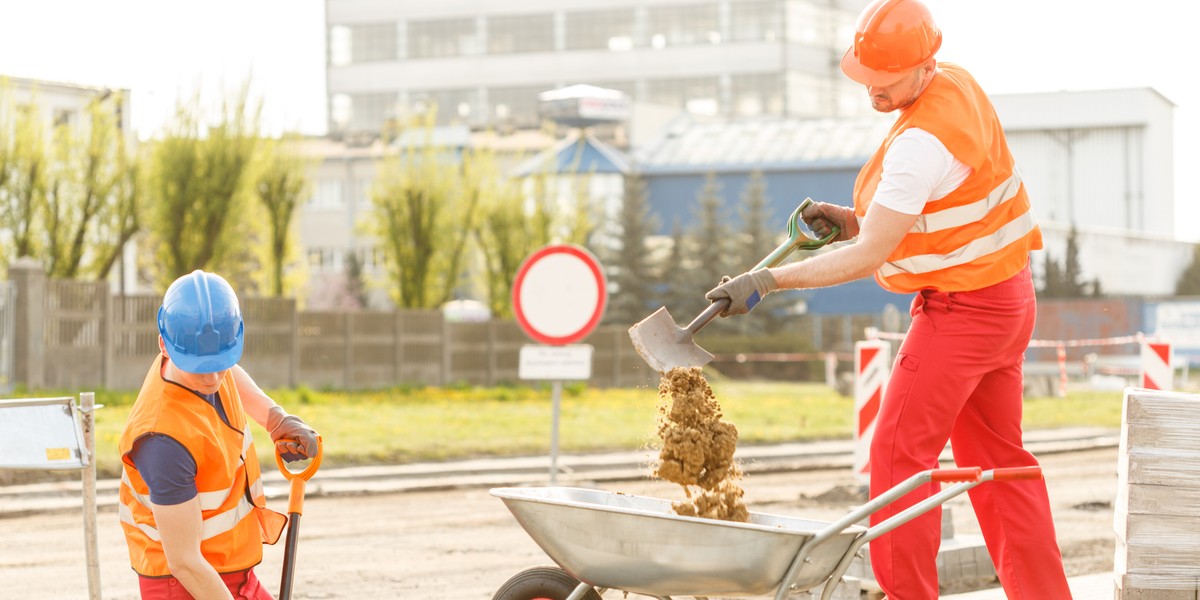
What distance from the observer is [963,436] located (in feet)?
17.1

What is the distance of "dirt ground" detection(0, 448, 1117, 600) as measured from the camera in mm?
8281

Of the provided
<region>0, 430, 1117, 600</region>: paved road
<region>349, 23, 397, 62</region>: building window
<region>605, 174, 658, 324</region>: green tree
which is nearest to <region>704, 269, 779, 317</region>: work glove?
<region>0, 430, 1117, 600</region>: paved road

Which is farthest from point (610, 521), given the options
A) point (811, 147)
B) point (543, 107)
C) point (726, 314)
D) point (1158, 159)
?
point (1158, 159)

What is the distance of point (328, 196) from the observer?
3152 inches

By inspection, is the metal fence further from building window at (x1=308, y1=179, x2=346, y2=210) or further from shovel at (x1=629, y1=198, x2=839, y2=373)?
building window at (x1=308, y1=179, x2=346, y2=210)

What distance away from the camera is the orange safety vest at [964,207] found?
4770 mm

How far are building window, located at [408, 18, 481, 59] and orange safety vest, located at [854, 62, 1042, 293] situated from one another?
9176cm

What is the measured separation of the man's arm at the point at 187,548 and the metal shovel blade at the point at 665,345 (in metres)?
1.31

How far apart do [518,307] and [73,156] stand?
20.7 meters

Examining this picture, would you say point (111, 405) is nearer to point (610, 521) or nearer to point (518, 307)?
point (518, 307)

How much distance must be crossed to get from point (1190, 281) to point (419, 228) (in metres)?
42.9

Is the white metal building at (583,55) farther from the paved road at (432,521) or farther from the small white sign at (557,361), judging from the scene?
the small white sign at (557,361)

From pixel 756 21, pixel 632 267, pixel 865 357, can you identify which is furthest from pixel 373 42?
pixel 865 357

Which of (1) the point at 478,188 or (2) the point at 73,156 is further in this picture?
(1) the point at 478,188
